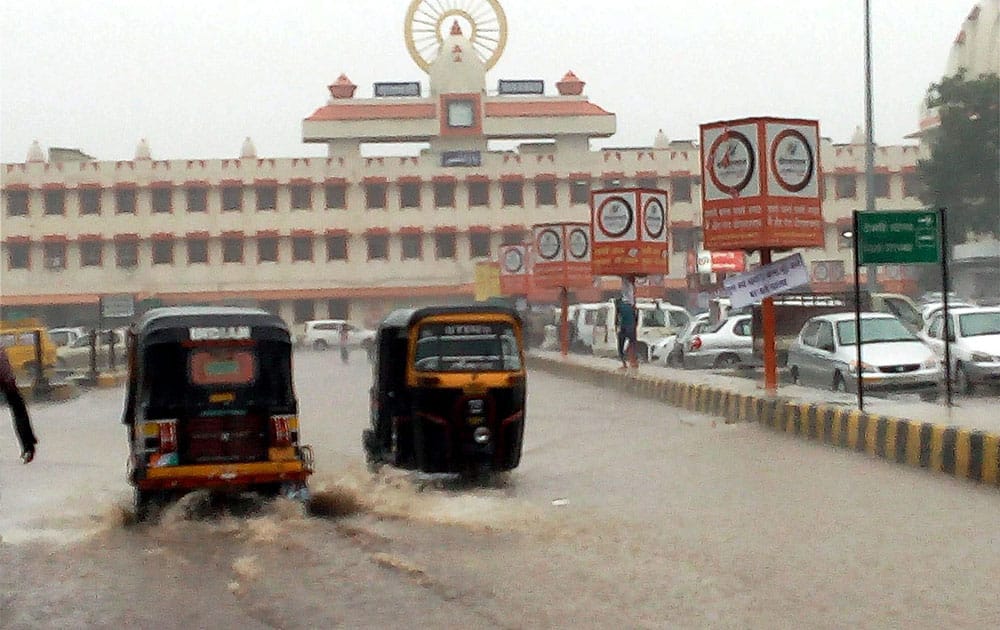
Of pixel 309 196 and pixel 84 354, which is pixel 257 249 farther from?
pixel 84 354

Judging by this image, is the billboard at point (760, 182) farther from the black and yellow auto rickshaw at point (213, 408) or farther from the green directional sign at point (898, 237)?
the black and yellow auto rickshaw at point (213, 408)

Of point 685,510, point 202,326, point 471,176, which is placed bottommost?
point 685,510

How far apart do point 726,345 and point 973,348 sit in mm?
9905

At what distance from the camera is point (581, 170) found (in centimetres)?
7150

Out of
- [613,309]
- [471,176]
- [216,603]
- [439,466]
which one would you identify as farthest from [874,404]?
[471,176]

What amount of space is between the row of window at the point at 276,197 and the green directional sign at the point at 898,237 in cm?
5471

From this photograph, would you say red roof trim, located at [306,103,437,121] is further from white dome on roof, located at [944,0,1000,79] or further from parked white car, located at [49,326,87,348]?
parked white car, located at [49,326,87,348]

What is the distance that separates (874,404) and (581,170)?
54.7 m

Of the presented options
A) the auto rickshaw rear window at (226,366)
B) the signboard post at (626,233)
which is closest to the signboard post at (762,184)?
the auto rickshaw rear window at (226,366)

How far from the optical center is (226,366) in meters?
11.4

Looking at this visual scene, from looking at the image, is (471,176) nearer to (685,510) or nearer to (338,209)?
(338,209)

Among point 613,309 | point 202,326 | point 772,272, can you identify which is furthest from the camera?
point 613,309

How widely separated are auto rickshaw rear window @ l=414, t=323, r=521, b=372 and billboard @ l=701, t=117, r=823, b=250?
7.92 m

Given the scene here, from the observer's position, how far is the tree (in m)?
55.1
